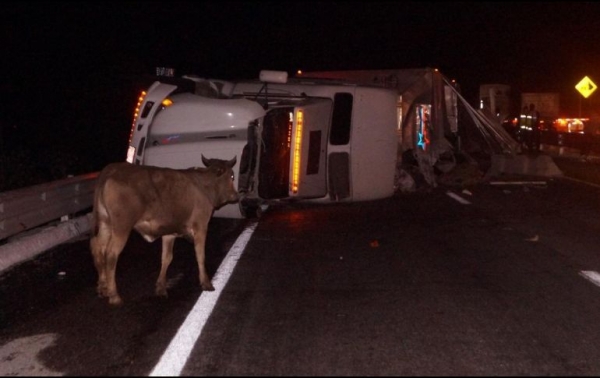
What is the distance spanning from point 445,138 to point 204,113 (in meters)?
8.76

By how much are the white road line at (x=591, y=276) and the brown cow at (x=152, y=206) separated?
13.1 feet

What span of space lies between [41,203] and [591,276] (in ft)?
23.6

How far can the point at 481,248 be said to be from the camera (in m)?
11.6

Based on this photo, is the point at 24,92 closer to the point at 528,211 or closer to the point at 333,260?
the point at 528,211

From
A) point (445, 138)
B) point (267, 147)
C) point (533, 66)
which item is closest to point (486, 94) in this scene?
point (445, 138)

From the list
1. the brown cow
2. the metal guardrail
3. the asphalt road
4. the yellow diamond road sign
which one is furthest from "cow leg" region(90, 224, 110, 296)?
the yellow diamond road sign

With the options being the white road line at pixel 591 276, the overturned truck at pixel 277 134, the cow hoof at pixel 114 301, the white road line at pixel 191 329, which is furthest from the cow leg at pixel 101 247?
the white road line at pixel 591 276

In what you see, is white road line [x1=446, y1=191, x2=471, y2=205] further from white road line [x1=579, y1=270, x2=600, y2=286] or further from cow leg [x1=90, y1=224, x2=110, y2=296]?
cow leg [x1=90, y1=224, x2=110, y2=296]

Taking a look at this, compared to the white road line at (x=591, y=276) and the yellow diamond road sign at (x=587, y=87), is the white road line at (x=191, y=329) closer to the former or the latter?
the white road line at (x=591, y=276)

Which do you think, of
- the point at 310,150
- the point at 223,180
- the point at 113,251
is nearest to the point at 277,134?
the point at 310,150

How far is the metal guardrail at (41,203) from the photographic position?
1081 cm

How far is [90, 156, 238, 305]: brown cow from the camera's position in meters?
7.84

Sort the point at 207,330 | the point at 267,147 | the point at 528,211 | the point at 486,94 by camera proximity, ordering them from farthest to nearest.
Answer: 1. the point at 486,94
2. the point at 528,211
3. the point at 267,147
4. the point at 207,330

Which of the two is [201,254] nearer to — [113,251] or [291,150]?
[113,251]
